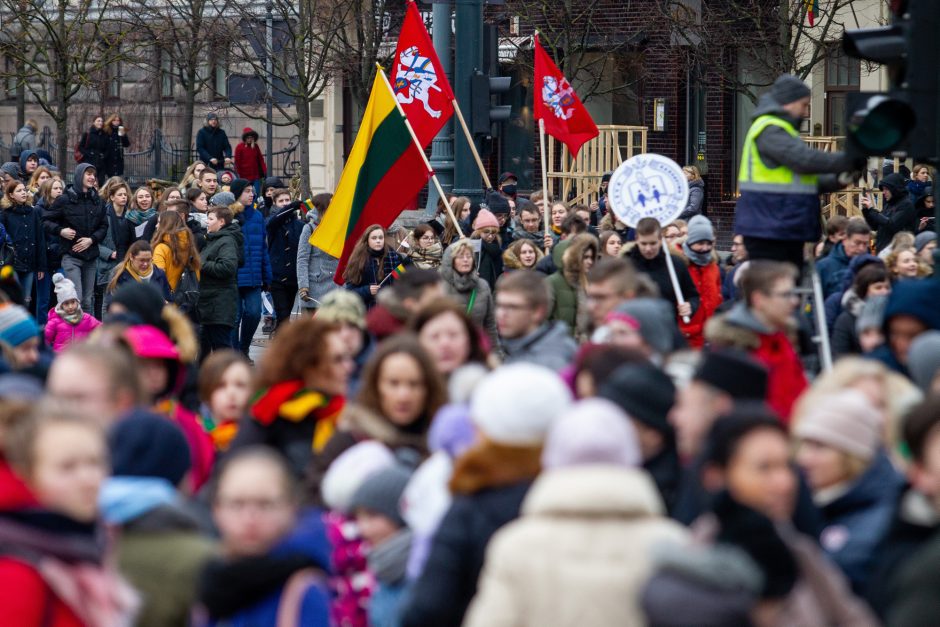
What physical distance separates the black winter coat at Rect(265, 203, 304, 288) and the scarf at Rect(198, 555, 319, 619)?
1251 cm

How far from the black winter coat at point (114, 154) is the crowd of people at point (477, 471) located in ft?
74.2

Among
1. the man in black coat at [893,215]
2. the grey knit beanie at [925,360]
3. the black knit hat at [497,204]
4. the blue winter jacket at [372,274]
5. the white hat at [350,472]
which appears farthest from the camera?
the man in black coat at [893,215]

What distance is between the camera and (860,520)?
505cm

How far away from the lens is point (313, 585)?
4.52 metres

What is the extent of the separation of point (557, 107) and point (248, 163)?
475 inches

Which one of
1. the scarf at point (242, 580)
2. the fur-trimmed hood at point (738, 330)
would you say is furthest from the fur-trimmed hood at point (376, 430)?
the fur-trimmed hood at point (738, 330)

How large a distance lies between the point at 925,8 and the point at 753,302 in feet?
4.80

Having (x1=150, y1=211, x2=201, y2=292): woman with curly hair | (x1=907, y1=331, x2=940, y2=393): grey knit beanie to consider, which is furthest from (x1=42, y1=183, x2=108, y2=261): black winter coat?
(x1=907, y1=331, x2=940, y2=393): grey knit beanie

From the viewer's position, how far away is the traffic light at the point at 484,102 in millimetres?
16047

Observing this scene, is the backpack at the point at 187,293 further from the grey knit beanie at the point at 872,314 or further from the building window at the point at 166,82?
the building window at the point at 166,82

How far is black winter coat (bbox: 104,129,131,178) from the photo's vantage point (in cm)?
3011

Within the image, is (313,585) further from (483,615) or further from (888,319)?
(888,319)

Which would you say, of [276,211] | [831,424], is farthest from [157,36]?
[831,424]

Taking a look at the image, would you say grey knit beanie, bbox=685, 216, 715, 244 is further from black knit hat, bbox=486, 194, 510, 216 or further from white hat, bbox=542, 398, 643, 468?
white hat, bbox=542, 398, 643, 468
